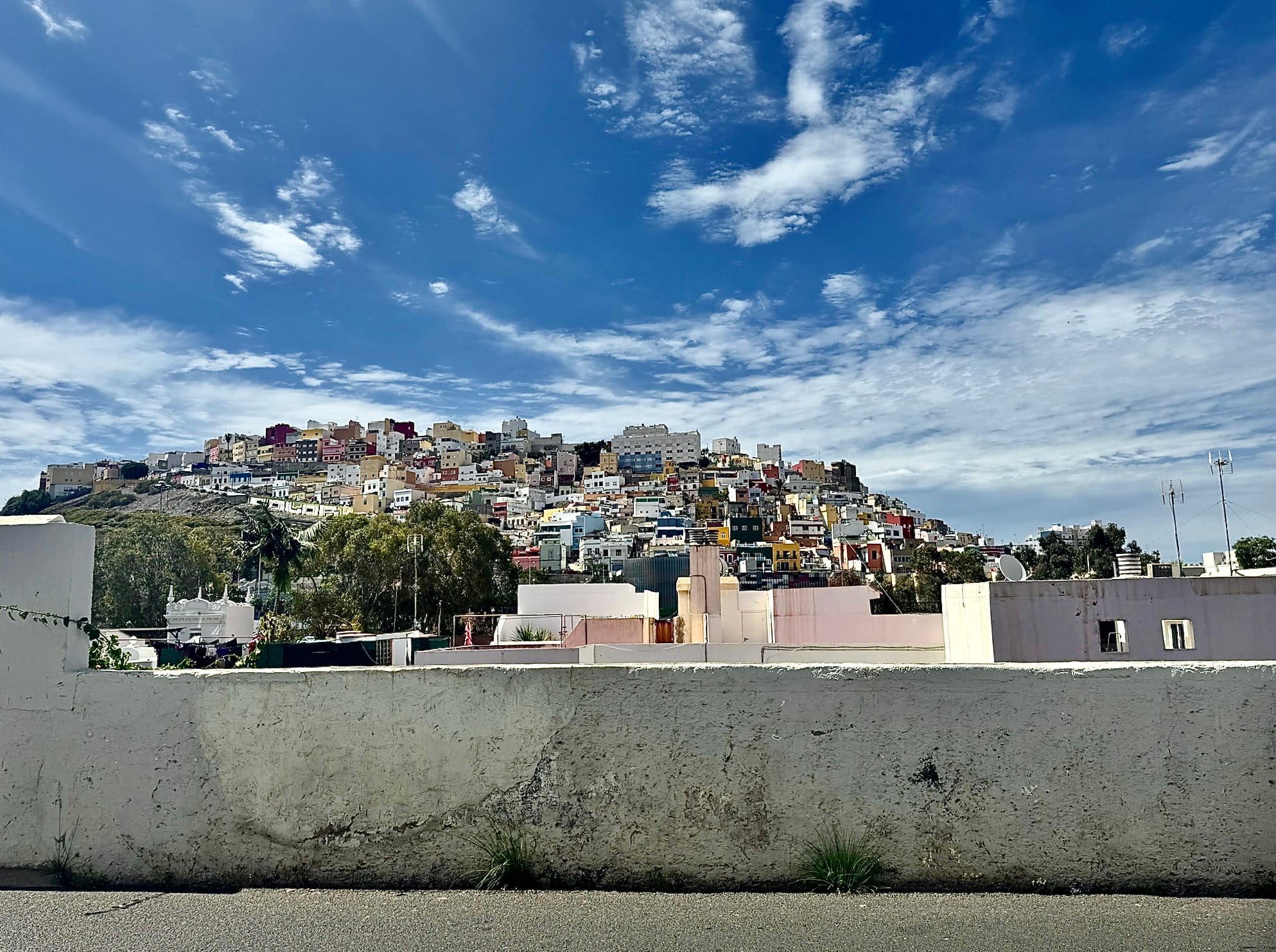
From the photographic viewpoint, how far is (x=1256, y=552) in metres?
58.3

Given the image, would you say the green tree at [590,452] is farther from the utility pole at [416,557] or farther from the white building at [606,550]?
the utility pole at [416,557]

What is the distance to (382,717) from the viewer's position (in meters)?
4.29

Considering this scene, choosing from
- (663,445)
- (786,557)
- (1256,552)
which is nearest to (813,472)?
(663,445)

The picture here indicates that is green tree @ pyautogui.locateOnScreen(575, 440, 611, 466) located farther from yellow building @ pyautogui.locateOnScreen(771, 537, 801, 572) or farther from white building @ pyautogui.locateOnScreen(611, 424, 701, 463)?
yellow building @ pyautogui.locateOnScreen(771, 537, 801, 572)

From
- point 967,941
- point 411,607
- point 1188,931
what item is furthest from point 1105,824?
point 411,607

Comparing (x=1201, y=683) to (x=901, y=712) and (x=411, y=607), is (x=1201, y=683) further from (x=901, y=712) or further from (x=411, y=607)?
(x=411, y=607)

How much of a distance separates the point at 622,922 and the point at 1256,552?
67235 mm

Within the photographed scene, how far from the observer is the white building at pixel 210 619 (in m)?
40.2

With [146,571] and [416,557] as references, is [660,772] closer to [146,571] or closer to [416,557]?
[416,557]

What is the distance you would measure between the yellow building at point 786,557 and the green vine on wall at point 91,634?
101 m

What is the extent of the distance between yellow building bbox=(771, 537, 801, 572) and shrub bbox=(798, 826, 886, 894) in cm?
10132

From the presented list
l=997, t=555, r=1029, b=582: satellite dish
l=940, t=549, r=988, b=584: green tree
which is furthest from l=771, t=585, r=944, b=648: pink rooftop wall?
l=940, t=549, r=988, b=584: green tree

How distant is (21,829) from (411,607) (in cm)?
4782

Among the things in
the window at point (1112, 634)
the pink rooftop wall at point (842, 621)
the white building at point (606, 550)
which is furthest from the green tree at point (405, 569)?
the white building at point (606, 550)
